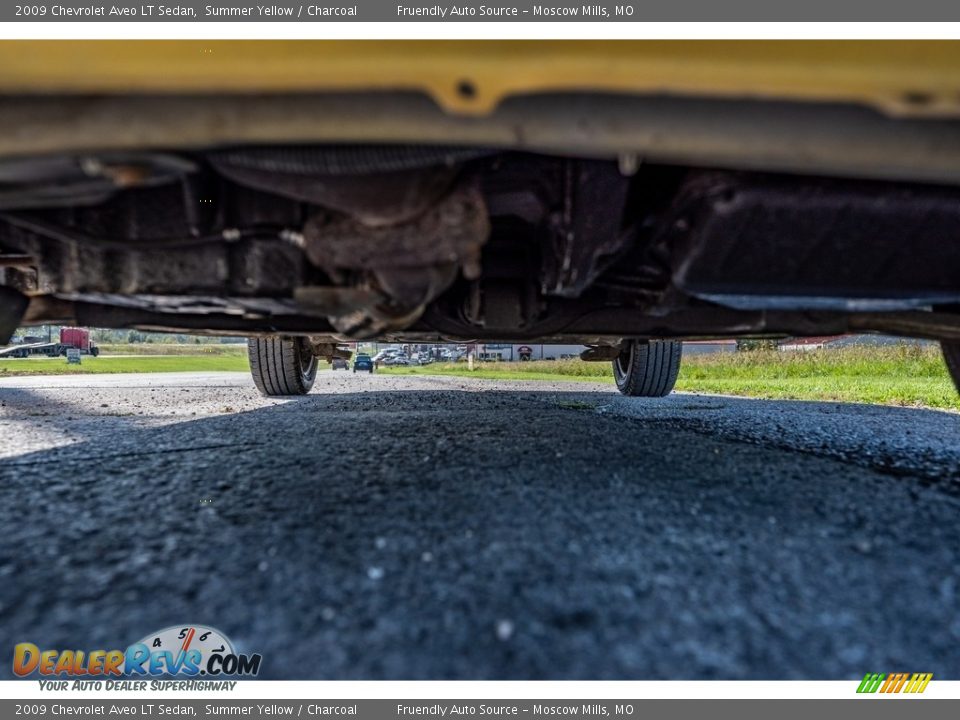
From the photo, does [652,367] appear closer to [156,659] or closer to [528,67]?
[528,67]

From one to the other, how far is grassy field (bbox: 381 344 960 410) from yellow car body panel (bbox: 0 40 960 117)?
13.2ft

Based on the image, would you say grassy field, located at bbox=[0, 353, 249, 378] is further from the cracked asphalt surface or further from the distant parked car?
the cracked asphalt surface

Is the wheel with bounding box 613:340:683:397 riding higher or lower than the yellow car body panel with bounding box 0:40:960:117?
lower

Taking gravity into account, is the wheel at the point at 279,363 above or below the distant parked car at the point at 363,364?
above

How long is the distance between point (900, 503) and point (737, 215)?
0.85 metres

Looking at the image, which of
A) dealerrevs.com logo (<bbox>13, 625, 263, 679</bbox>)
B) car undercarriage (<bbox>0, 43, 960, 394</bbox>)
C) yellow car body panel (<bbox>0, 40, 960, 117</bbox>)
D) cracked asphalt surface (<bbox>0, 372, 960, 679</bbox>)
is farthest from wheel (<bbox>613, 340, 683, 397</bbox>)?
dealerrevs.com logo (<bbox>13, 625, 263, 679</bbox>)

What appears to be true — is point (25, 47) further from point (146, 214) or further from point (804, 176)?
point (804, 176)

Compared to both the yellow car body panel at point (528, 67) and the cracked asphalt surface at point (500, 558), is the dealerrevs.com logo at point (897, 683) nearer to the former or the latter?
the cracked asphalt surface at point (500, 558)

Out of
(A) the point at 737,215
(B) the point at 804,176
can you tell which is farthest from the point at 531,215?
(B) the point at 804,176

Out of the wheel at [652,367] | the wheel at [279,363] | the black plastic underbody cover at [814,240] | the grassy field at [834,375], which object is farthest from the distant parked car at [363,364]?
→ the black plastic underbody cover at [814,240]

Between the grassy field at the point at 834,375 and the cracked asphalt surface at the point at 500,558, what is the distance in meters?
3.23

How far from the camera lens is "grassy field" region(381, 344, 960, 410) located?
14.2ft

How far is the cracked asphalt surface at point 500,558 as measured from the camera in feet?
2.07

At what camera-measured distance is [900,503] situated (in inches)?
45.3
